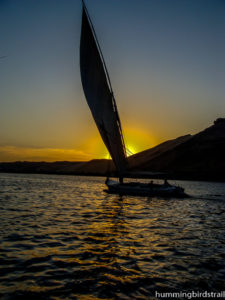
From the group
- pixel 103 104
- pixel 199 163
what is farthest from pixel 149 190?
pixel 199 163

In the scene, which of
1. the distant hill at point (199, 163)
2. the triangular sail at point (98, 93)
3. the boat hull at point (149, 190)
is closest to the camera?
the triangular sail at point (98, 93)

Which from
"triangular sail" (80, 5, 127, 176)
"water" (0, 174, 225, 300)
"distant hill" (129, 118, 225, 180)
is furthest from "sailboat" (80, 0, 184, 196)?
"distant hill" (129, 118, 225, 180)

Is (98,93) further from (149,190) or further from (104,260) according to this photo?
(104,260)

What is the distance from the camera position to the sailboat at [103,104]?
29.7 metres

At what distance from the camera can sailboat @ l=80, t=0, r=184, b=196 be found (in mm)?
29734

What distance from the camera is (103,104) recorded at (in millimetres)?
33781

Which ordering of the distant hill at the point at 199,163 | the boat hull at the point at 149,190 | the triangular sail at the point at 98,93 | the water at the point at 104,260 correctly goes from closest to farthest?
the water at the point at 104,260, the triangular sail at the point at 98,93, the boat hull at the point at 149,190, the distant hill at the point at 199,163

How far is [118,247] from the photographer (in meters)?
11.7

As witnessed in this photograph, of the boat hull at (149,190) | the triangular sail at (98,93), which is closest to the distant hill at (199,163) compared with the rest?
the boat hull at (149,190)

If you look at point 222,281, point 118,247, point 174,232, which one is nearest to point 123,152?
point 174,232

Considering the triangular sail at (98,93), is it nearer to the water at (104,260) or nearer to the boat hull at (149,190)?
the boat hull at (149,190)

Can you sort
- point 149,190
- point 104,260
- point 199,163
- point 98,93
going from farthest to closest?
1. point 199,163
2. point 149,190
3. point 98,93
4. point 104,260

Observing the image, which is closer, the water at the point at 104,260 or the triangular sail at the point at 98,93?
the water at the point at 104,260

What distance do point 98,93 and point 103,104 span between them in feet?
6.11
